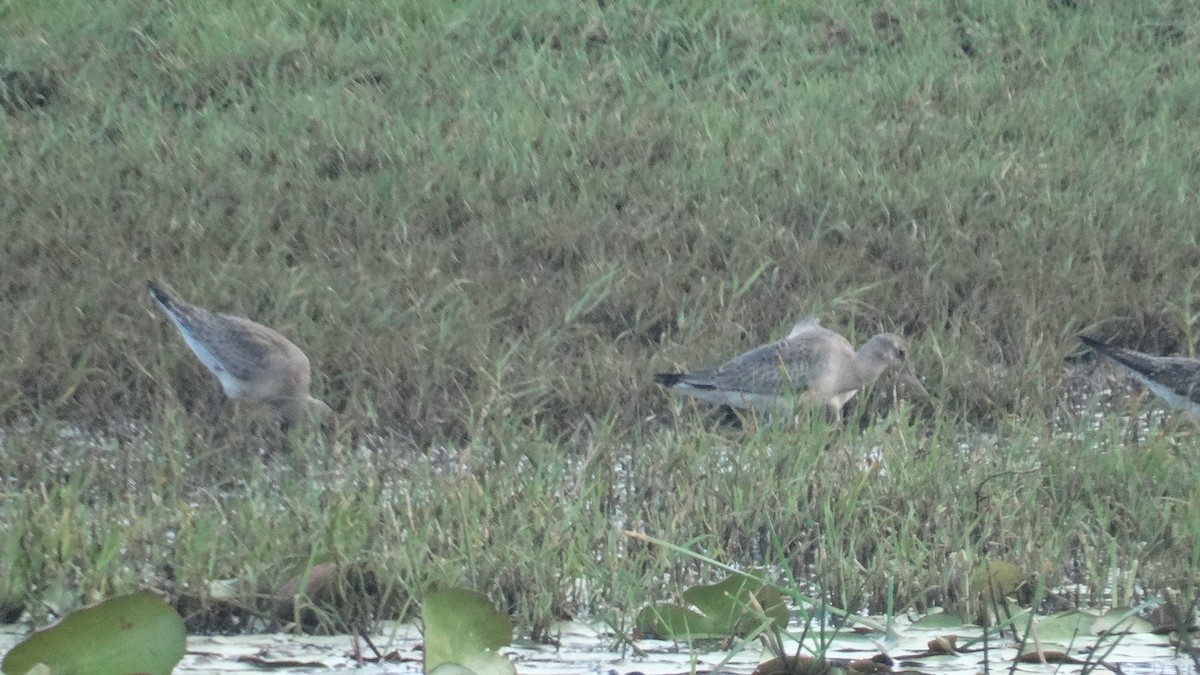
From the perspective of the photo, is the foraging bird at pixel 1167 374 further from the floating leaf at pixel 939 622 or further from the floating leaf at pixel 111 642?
the floating leaf at pixel 111 642

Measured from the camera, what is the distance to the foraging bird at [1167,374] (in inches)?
211

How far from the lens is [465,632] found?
284 cm

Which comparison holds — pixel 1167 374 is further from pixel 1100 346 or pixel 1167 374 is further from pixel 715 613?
pixel 715 613

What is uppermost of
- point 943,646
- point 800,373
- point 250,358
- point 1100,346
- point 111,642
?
point 1100,346

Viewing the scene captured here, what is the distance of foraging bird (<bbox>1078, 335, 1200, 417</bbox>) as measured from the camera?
536 centimetres

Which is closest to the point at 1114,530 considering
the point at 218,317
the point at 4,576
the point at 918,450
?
the point at 918,450

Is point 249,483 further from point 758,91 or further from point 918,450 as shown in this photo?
point 758,91

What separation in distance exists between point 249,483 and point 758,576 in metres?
1.82

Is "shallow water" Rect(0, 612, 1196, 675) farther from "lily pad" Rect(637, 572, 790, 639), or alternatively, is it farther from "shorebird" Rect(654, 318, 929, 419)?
"shorebird" Rect(654, 318, 929, 419)

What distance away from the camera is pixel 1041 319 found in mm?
6055

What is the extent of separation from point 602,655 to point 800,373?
8.14 ft

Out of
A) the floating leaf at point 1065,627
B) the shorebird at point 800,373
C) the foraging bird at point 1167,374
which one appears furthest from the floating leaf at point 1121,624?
the foraging bird at point 1167,374

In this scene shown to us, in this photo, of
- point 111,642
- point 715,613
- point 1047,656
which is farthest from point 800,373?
point 111,642

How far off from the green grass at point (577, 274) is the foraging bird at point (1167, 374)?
0.22m
